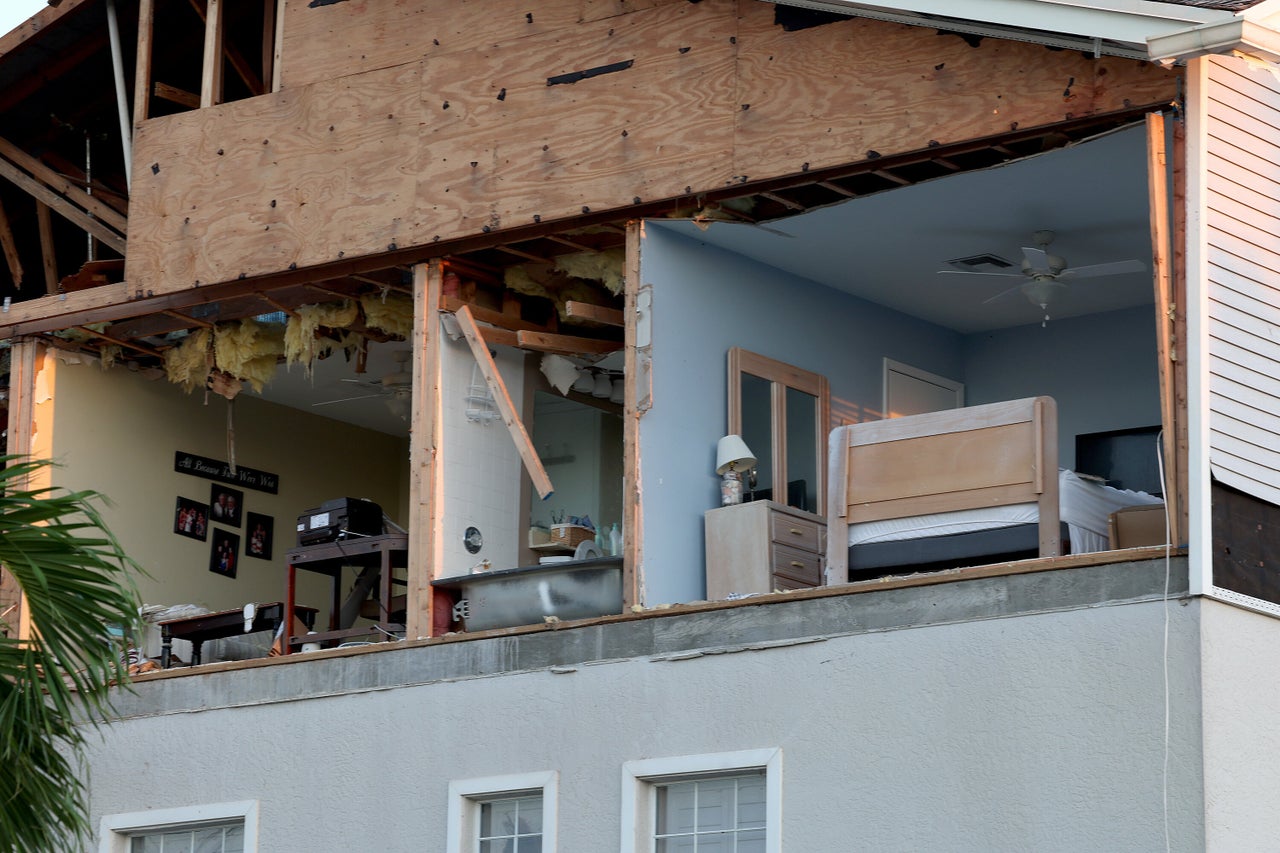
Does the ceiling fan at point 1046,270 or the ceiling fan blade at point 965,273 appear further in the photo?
the ceiling fan blade at point 965,273

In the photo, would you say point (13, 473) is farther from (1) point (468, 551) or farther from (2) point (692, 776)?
(1) point (468, 551)

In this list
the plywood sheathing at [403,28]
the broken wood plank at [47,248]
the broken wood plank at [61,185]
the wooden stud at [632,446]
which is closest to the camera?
the wooden stud at [632,446]

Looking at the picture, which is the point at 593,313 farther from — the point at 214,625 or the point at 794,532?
the point at 214,625

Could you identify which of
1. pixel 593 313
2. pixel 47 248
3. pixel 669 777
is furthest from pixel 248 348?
pixel 669 777

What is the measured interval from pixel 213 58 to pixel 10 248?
3.19 metres

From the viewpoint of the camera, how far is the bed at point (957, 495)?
38.7 feet

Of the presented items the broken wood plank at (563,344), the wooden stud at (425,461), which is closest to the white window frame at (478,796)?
the wooden stud at (425,461)

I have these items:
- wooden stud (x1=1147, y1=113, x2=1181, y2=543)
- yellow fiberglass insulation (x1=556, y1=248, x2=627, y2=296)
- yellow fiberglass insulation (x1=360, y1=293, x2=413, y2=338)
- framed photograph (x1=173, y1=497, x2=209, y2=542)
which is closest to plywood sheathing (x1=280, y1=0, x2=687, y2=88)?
yellow fiberglass insulation (x1=556, y1=248, x2=627, y2=296)

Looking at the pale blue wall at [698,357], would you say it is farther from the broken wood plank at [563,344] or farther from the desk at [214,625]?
the desk at [214,625]

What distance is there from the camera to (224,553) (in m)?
18.0

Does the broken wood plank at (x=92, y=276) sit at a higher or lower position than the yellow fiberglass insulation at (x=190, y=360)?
higher

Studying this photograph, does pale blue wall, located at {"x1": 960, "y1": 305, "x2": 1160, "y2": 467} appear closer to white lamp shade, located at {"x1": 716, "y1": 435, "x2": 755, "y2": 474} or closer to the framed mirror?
the framed mirror

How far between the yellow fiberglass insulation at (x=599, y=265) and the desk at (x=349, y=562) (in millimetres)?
2332

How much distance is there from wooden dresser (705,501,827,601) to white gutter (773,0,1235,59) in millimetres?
3286
